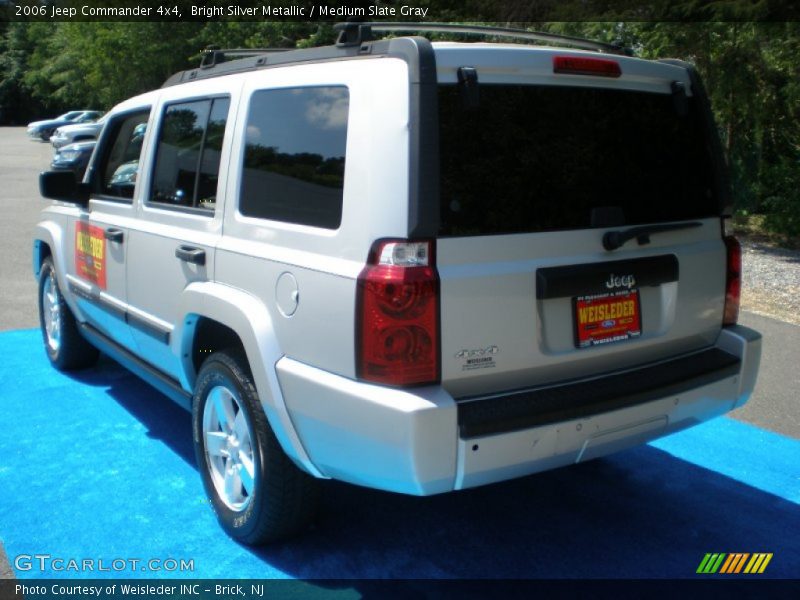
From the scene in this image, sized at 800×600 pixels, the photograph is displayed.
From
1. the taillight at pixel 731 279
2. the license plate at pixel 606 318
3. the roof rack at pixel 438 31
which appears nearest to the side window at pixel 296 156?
the roof rack at pixel 438 31

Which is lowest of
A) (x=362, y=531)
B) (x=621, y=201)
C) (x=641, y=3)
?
(x=362, y=531)

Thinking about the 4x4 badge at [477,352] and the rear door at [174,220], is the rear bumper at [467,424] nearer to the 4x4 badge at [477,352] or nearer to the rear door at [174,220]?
the 4x4 badge at [477,352]

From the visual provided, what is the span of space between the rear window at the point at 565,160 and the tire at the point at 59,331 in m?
3.89

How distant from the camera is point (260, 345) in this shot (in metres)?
3.10

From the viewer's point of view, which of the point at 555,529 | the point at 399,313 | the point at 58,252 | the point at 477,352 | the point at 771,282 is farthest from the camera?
the point at 771,282

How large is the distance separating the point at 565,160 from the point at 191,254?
67.6 inches

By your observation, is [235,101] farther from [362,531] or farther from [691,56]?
[691,56]

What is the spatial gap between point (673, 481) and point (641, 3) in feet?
36.0

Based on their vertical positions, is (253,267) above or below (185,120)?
below

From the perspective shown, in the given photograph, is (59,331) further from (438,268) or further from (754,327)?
(754,327)

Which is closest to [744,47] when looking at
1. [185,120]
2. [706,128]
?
[706,128]

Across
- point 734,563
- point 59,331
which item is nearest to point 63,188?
point 59,331

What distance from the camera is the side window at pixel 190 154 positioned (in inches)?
146

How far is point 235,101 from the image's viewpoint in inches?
141
